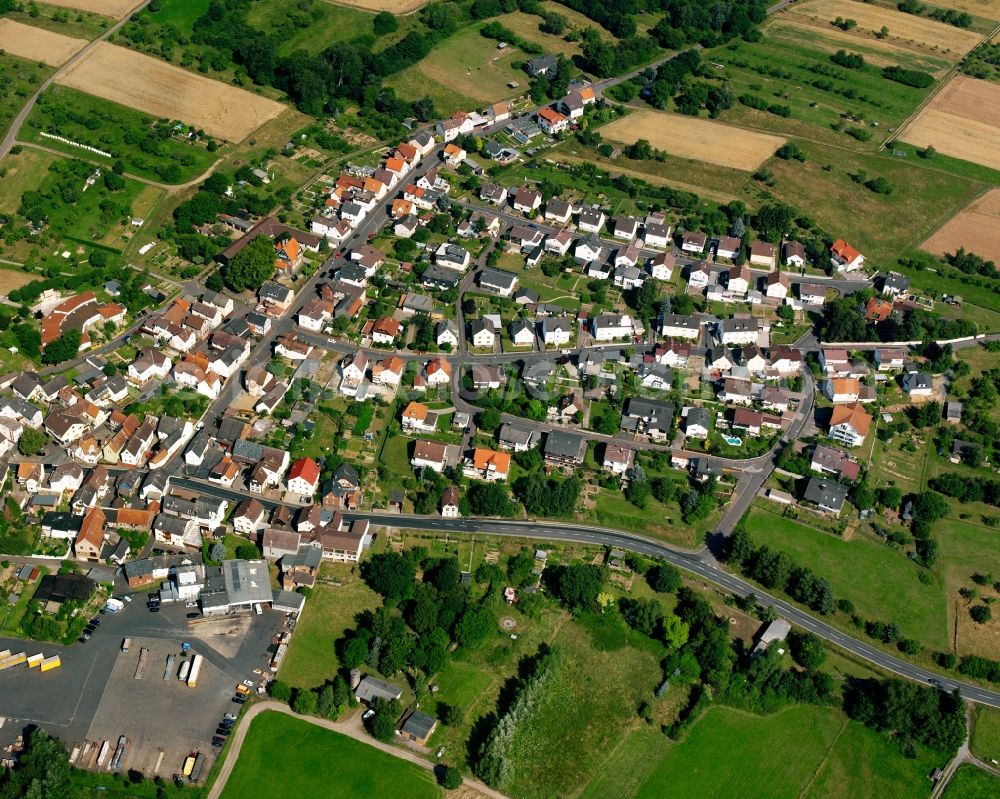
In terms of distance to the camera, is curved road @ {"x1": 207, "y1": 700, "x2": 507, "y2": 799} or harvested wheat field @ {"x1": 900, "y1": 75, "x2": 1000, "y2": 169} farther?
harvested wheat field @ {"x1": 900, "y1": 75, "x2": 1000, "y2": 169}

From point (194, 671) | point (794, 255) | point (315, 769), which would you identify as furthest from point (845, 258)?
point (194, 671)

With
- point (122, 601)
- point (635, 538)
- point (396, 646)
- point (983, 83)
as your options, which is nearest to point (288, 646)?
point (396, 646)

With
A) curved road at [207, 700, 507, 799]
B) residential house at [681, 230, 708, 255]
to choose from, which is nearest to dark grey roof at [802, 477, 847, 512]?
residential house at [681, 230, 708, 255]

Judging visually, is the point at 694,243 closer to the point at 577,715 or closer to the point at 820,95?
the point at 820,95

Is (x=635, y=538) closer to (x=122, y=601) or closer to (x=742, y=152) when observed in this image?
(x=122, y=601)

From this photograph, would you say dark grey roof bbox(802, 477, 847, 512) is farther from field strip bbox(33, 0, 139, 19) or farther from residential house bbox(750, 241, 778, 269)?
field strip bbox(33, 0, 139, 19)

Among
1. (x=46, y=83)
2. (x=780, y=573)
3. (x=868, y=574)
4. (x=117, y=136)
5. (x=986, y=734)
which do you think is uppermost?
(x=46, y=83)

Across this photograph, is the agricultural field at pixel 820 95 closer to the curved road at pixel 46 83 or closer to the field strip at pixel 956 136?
the field strip at pixel 956 136
